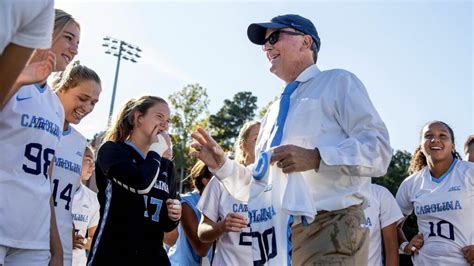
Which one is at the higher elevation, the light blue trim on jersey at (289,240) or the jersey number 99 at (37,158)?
the jersey number 99 at (37,158)

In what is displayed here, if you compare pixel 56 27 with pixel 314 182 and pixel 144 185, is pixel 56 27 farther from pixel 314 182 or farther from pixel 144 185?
pixel 314 182

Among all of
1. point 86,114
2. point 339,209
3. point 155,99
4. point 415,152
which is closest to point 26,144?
point 86,114

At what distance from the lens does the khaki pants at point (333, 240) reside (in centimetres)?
287

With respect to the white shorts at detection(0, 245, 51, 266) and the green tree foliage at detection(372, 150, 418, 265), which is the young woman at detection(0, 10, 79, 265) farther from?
the green tree foliage at detection(372, 150, 418, 265)

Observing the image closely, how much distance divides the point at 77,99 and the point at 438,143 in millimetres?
4356

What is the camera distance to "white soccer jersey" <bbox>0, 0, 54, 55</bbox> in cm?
167

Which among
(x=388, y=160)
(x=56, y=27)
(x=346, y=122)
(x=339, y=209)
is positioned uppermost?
(x=56, y=27)

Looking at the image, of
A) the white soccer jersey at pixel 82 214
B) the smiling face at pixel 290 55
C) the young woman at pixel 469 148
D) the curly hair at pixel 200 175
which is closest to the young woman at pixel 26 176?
the smiling face at pixel 290 55

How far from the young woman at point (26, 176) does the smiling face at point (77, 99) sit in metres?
0.82

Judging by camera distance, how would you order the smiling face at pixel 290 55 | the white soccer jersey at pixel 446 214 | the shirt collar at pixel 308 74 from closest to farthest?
the shirt collar at pixel 308 74 → the smiling face at pixel 290 55 → the white soccer jersey at pixel 446 214

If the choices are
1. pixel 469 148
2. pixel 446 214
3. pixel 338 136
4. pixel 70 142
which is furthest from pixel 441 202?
pixel 70 142

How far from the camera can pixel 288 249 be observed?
9.37ft

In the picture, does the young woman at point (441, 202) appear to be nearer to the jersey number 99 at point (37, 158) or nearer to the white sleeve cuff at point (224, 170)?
the white sleeve cuff at point (224, 170)

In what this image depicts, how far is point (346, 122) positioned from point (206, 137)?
3.52ft
